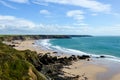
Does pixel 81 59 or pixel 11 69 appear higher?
pixel 11 69

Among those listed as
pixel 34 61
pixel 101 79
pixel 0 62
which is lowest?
pixel 101 79

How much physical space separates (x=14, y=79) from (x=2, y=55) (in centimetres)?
552

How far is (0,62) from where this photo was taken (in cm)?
2238

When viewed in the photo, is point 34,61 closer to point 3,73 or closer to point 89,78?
point 89,78

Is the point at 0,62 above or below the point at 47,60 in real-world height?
above

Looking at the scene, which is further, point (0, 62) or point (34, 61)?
point (34, 61)

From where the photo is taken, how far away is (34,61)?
40062 millimetres

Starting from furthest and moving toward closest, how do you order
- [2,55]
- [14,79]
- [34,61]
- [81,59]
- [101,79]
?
[81,59]
[34,61]
[101,79]
[2,55]
[14,79]

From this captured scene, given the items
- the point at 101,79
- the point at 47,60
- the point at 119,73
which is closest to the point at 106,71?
the point at 119,73

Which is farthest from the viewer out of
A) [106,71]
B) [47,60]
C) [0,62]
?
[47,60]

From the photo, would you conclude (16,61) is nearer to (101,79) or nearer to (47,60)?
(101,79)

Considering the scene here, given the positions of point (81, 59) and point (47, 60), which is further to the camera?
point (81, 59)

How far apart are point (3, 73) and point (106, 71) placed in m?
28.1

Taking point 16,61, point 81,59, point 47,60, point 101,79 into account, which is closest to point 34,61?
point 47,60
